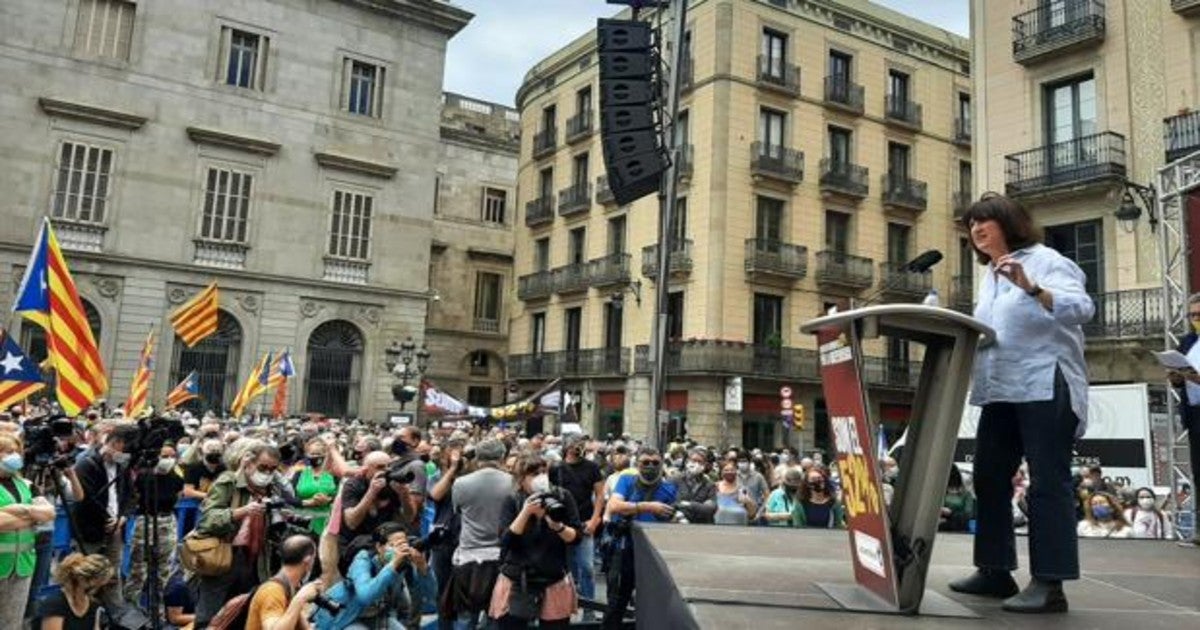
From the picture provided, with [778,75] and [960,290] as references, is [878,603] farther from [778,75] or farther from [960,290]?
[960,290]

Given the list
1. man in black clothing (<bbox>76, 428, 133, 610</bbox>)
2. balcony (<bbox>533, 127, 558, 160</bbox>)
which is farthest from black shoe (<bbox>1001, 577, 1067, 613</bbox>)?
balcony (<bbox>533, 127, 558, 160</bbox>)

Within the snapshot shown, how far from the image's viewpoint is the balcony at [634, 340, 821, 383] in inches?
1131

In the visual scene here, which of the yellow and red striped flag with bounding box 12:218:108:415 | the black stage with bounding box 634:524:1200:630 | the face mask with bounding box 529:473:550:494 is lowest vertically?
the face mask with bounding box 529:473:550:494

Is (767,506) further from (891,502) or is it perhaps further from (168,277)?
(168,277)

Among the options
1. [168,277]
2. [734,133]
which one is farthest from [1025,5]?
[168,277]

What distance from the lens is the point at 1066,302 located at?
285 cm

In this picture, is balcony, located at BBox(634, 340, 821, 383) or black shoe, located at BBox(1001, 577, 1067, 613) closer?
black shoe, located at BBox(1001, 577, 1067, 613)

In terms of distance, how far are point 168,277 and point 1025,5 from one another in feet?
88.7

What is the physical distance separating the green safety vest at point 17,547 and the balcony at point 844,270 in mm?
27680

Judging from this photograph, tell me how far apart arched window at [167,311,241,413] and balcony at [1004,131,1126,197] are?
24.4 metres

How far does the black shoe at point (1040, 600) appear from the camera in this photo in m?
2.76

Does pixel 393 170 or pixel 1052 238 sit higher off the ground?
pixel 393 170

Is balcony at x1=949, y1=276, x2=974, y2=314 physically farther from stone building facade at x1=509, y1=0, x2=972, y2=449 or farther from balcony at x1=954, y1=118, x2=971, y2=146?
balcony at x1=954, y1=118, x2=971, y2=146

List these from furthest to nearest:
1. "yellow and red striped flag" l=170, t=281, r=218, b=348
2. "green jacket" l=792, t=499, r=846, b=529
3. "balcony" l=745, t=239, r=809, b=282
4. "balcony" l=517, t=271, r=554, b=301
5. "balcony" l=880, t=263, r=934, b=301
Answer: "balcony" l=517, t=271, r=554, b=301 → "balcony" l=880, t=263, r=934, b=301 → "balcony" l=745, t=239, r=809, b=282 → "yellow and red striped flag" l=170, t=281, r=218, b=348 → "green jacket" l=792, t=499, r=846, b=529
